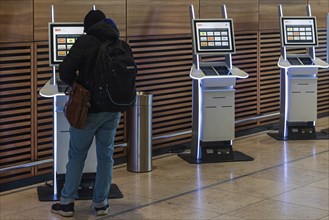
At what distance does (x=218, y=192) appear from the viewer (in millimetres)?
6887

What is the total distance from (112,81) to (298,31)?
454cm

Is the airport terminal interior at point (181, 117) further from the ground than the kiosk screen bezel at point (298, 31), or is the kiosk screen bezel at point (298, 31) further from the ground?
the kiosk screen bezel at point (298, 31)

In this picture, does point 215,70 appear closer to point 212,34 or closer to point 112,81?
point 212,34

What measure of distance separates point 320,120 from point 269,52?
1811 mm

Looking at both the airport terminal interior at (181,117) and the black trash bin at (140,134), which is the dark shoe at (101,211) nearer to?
the airport terminal interior at (181,117)

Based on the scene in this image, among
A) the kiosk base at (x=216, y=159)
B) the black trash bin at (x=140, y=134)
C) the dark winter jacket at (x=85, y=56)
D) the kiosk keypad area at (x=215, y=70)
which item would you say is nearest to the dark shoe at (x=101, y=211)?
the dark winter jacket at (x=85, y=56)

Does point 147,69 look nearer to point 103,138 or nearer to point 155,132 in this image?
point 155,132

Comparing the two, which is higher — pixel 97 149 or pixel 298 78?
pixel 298 78

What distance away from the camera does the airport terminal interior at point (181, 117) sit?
648cm

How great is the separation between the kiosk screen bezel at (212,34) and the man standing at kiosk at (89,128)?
7.65 ft

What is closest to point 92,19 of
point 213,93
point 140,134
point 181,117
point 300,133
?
point 140,134

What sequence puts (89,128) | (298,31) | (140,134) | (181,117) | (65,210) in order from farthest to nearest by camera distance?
1. (298,31)
2. (181,117)
3. (140,134)
4. (65,210)
5. (89,128)

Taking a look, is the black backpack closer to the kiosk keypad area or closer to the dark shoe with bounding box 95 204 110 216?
the dark shoe with bounding box 95 204 110 216

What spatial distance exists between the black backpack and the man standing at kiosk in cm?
8
